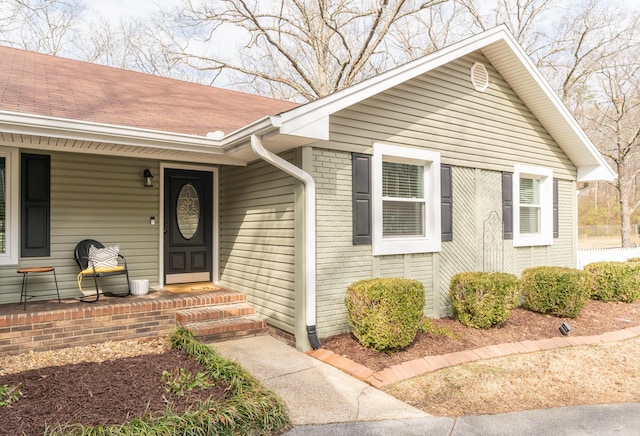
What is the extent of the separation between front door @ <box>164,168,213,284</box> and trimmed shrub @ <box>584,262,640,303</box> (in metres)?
6.64

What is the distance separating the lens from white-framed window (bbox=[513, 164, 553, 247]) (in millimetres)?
7379

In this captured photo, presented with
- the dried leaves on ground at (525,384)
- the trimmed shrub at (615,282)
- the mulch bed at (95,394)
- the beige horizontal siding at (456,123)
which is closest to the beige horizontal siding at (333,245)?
the beige horizontal siding at (456,123)

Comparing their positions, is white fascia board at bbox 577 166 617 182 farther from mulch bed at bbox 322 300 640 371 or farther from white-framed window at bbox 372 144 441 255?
white-framed window at bbox 372 144 441 255

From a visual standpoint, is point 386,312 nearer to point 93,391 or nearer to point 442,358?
point 442,358

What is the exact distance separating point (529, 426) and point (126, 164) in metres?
5.62

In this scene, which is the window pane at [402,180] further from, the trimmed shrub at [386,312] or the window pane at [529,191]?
the window pane at [529,191]

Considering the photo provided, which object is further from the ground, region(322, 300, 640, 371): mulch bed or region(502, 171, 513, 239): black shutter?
region(502, 171, 513, 239): black shutter

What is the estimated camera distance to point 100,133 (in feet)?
14.3

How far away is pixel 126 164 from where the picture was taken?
599cm

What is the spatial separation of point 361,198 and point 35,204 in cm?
407

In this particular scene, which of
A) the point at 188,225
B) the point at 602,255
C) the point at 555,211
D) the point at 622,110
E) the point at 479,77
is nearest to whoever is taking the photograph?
the point at 188,225

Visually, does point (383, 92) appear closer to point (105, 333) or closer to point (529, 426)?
point (529, 426)

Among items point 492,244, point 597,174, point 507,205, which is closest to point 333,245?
point 492,244

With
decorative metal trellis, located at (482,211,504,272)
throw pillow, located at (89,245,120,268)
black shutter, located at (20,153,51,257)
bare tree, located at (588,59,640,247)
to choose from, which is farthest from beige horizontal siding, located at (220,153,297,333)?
bare tree, located at (588,59,640,247)
